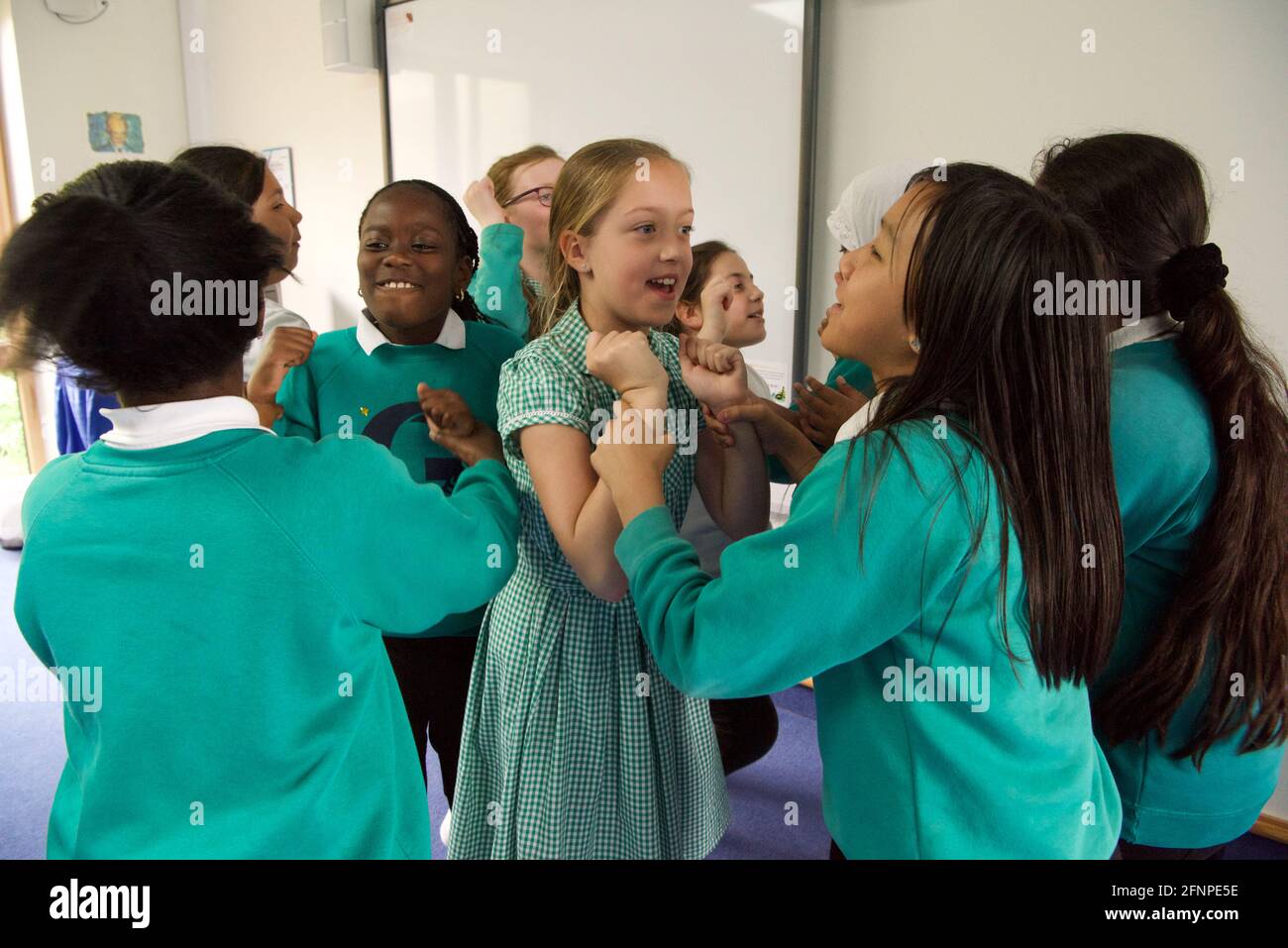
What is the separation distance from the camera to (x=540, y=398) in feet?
3.50

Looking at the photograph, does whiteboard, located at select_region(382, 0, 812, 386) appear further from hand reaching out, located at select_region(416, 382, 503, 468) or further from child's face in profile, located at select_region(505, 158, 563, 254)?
hand reaching out, located at select_region(416, 382, 503, 468)

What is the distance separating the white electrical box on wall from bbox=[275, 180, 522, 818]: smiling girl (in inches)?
114

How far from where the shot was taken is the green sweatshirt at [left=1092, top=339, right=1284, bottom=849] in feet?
3.41

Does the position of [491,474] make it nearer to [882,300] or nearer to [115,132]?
[882,300]

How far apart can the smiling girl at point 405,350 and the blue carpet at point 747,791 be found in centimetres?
109

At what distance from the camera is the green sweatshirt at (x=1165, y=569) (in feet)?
3.41

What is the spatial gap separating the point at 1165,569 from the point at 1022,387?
470 mm

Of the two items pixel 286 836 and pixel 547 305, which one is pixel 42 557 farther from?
pixel 547 305

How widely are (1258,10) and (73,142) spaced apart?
A: 16.1 feet

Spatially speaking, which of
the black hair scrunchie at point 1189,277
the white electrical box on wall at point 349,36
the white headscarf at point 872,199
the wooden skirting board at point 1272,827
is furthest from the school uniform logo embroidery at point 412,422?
the white electrical box on wall at point 349,36

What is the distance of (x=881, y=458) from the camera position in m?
0.79

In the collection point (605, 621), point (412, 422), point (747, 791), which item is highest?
point (412, 422)

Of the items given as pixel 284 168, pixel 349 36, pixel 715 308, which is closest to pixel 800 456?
pixel 715 308

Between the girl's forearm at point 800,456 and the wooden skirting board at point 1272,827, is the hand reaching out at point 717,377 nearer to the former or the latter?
the girl's forearm at point 800,456
